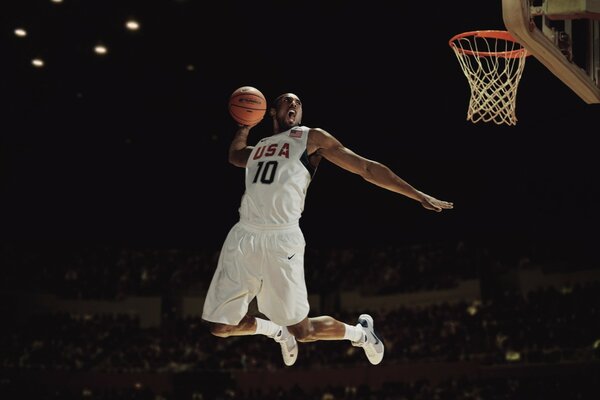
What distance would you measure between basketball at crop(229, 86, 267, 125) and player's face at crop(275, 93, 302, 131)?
29 cm

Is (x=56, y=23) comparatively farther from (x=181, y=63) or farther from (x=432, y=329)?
(x=432, y=329)

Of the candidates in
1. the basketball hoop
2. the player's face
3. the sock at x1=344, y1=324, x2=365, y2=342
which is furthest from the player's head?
the basketball hoop

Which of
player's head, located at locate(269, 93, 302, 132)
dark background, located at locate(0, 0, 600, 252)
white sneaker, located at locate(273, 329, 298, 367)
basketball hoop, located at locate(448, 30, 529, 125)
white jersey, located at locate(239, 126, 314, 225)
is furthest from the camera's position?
dark background, located at locate(0, 0, 600, 252)

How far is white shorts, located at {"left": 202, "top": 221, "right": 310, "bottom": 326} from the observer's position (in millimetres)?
5445

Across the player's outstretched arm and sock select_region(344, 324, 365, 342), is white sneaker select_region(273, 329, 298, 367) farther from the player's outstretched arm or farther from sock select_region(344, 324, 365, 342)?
the player's outstretched arm

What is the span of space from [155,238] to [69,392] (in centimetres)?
381

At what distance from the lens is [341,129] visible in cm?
1482

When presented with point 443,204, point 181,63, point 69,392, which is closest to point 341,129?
point 181,63

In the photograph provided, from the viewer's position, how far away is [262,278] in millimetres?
5512

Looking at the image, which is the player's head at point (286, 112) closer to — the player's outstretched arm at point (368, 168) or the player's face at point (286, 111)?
the player's face at point (286, 111)

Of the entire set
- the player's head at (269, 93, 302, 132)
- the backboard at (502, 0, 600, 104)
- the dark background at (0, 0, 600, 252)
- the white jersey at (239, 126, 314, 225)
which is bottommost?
the white jersey at (239, 126, 314, 225)

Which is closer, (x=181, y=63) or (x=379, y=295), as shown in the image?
(x=181, y=63)

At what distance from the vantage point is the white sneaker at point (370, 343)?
6.19 m

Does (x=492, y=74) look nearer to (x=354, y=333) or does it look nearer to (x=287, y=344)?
(x=354, y=333)
